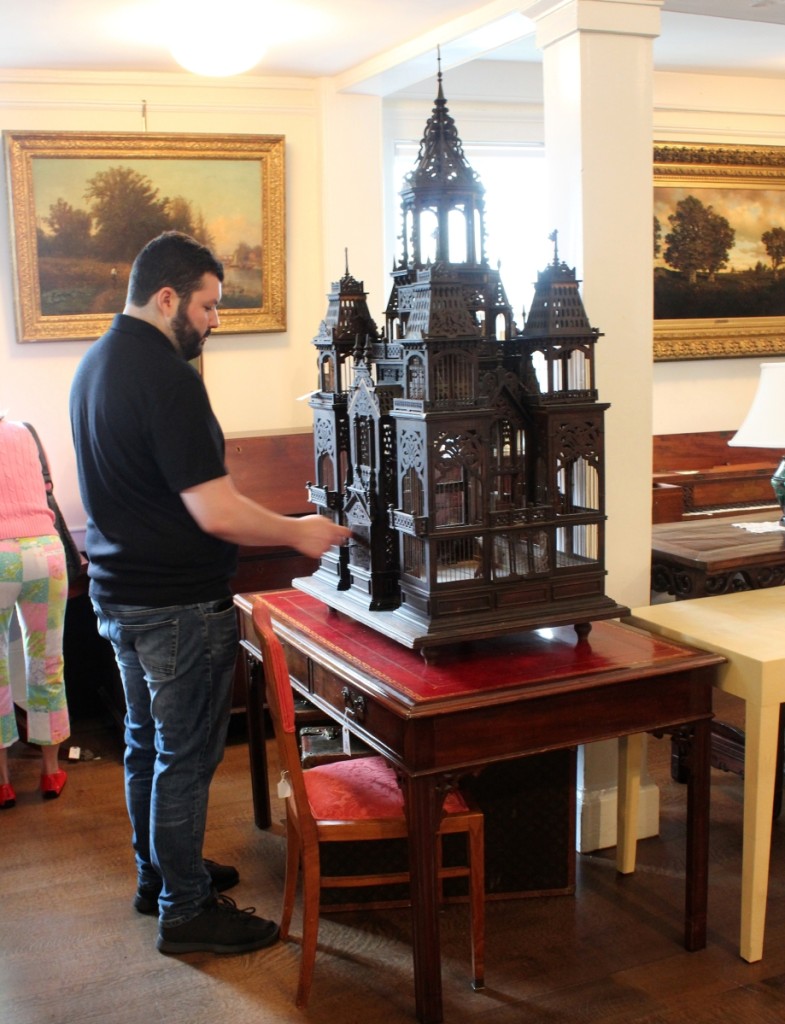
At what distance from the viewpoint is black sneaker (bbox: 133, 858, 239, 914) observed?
353 cm

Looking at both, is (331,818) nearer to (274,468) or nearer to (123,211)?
(274,468)

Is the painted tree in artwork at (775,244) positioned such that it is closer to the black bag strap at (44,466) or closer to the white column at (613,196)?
the white column at (613,196)

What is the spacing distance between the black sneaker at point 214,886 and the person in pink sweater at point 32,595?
1.01 meters

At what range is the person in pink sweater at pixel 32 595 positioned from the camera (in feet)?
14.0

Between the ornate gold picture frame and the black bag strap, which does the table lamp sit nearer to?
the ornate gold picture frame

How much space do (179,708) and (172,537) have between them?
480mm

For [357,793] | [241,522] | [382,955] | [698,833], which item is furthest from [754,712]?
[241,522]

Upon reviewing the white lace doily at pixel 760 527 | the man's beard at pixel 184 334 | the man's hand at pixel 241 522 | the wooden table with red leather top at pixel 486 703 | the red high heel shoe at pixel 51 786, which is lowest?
the red high heel shoe at pixel 51 786

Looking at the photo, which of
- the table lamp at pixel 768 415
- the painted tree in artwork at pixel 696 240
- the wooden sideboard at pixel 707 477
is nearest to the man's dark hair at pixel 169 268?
the table lamp at pixel 768 415

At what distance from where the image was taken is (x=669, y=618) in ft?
11.2

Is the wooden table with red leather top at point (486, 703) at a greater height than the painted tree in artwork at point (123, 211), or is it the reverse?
the painted tree in artwork at point (123, 211)

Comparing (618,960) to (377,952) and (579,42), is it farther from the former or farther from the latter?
(579,42)

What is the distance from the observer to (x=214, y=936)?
327cm

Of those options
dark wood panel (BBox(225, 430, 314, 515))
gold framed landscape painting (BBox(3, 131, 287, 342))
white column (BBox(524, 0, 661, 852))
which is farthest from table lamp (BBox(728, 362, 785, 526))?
gold framed landscape painting (BBox(3, 131, 287, 342))
